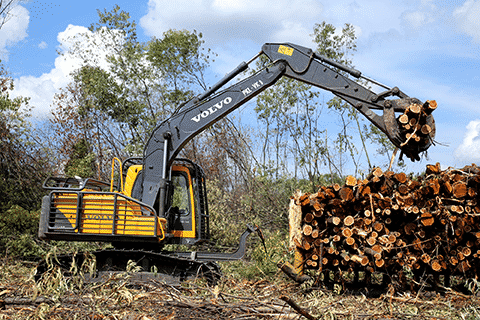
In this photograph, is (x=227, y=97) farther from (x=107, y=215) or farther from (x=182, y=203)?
(x=107, y=215)

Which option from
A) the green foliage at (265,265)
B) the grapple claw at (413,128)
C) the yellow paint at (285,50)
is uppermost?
the yellow paint at (285,50)

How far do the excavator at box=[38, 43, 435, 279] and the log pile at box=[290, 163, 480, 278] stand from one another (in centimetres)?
102

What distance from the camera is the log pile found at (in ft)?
20.7

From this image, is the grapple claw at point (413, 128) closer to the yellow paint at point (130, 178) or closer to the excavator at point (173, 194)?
the excavator at point (173, 194)

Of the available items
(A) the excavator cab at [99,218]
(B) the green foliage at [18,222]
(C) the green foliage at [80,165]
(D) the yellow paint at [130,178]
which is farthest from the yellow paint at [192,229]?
(C) the green foliage at [80,165]

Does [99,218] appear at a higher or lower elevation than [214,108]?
lower

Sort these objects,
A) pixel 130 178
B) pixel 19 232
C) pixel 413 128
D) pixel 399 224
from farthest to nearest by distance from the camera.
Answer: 1. pixel 19 232
2. pixel 130 178
3. pixel 413 128
4. pixel 399 224

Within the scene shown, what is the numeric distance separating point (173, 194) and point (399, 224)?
3668 millimetres

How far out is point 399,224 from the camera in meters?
A: 6.52

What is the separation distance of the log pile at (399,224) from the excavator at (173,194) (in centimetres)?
102

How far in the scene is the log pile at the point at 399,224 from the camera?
630 centimetres

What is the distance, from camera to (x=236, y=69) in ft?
24.9

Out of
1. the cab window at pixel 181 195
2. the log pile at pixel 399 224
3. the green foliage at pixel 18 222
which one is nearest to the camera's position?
the log pile at pixel 399 224

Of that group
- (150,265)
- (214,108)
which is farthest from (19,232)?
(214,108)
